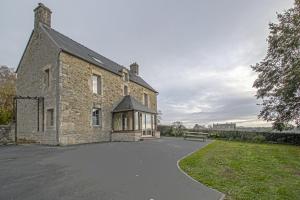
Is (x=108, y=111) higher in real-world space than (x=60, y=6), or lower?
lower

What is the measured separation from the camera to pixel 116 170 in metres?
6.54

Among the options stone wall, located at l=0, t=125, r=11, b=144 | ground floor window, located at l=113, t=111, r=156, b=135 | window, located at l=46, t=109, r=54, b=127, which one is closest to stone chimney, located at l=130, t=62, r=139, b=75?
ground floor window, located at l=113, t=111, r=156, b=135

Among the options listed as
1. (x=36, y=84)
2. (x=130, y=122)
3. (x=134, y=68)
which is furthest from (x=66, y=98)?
(x=134, y=68)

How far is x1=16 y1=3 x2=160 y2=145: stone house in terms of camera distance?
550 inches

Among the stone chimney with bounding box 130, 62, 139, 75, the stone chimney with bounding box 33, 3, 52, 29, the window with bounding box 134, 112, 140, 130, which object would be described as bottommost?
the window with bounding box 134, 112, 140, 130

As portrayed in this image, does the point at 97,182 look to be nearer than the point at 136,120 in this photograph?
Yes

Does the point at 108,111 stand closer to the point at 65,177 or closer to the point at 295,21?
the point at 65,177

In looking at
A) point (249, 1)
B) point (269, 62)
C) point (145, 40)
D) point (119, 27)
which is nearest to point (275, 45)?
point (269, 62)

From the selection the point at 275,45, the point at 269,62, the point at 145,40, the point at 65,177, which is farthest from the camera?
the point at 145,40

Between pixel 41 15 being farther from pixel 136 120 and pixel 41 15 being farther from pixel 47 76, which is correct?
pixel 136 120

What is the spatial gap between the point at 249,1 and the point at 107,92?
41.6 ft

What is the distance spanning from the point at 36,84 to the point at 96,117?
17.6 feet

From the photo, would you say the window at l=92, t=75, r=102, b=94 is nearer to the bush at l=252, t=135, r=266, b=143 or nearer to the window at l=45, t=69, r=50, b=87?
the window at l=45, t=69, r=50, b=87

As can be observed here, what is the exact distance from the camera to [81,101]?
1527 cm
